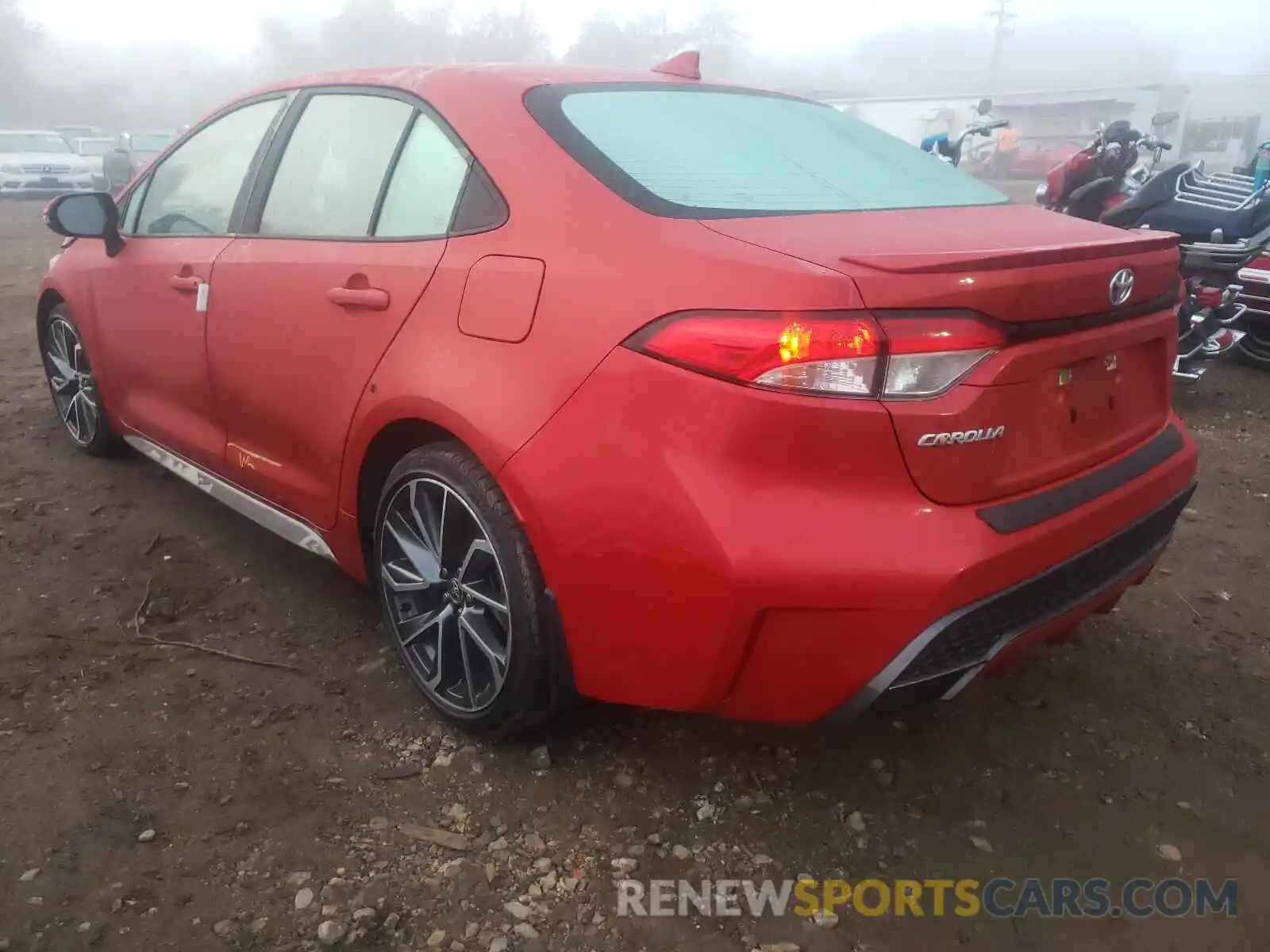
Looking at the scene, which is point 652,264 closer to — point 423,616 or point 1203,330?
point 423,616

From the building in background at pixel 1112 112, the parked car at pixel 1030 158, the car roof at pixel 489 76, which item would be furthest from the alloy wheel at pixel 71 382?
the parked car at pixel 1030 158

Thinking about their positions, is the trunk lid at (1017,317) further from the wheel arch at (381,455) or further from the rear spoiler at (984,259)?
the wheel arch at (381,455)

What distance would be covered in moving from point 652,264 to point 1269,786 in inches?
74.3

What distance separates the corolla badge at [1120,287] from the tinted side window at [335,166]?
1.70 meters

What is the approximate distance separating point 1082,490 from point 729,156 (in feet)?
3.48

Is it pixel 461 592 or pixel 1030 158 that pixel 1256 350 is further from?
pixel 1030 158

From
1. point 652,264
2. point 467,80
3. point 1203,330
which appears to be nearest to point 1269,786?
point 652,264

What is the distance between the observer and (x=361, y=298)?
2.33 metres

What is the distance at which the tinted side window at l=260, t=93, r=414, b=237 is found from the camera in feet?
8.20

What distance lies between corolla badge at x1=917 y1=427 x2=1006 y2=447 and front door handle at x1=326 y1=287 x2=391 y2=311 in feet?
4.24

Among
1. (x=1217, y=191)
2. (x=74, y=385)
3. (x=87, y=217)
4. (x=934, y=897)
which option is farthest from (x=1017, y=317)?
(x=1217, y=191)

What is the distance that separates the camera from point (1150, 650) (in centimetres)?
280

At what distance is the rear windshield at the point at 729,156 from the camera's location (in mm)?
1999

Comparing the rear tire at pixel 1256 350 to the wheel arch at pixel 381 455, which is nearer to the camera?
the wheel arch at pixel 381 455
